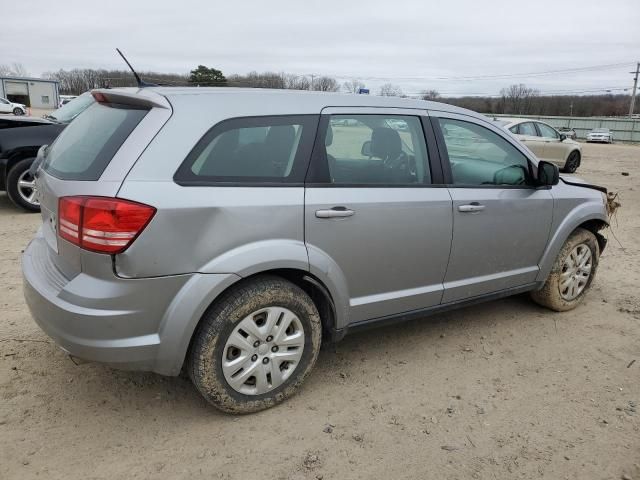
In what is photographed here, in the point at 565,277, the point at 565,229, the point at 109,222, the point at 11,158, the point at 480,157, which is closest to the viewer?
the point at 109,222

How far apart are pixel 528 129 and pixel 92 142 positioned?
1474 centimetres

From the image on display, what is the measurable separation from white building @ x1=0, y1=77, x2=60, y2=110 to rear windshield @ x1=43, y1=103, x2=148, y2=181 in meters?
76.5

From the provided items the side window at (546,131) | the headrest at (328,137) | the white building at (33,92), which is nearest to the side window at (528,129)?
the side window at (546,131)

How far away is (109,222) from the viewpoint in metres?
2.29

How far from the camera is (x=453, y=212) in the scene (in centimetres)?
336

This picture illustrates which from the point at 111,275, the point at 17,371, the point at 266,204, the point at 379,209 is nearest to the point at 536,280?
the point at 379,209

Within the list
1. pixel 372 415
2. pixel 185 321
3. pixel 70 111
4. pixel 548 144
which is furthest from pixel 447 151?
pixel 548 144

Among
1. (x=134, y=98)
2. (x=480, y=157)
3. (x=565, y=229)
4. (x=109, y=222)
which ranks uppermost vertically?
(x=134, y=98)

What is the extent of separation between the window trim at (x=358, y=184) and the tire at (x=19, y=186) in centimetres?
575

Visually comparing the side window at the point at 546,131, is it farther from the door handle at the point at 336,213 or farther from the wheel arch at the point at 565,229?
the door handle at the point at 336,213

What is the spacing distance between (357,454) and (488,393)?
3.43 feet

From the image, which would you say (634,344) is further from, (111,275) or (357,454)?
(111,275)

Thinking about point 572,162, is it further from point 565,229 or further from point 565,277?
point 565,229

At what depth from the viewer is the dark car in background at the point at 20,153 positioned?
7066 millimetres
